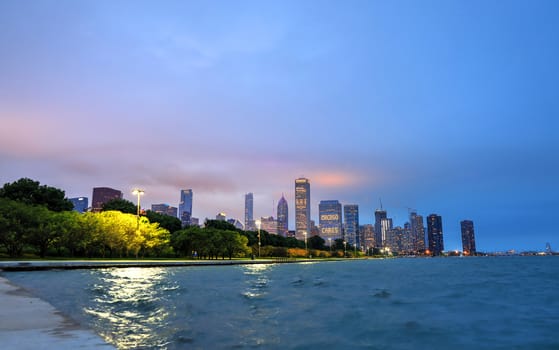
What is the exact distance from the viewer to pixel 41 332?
9039mm

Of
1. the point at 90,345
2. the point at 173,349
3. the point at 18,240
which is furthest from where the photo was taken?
the point at 18,240

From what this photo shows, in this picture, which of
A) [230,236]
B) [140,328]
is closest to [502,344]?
[140,328]

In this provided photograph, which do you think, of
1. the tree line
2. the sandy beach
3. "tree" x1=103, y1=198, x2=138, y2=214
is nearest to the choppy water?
the sandy beach

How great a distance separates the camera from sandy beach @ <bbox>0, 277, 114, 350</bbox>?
25.6ft

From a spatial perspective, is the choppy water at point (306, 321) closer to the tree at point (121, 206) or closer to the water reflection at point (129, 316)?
the water reflection at point (129, 316)

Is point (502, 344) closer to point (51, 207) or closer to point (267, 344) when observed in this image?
point (267, 344)

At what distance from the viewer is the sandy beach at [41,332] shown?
7793 millimetres

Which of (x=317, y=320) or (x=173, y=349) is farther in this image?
(x=317, y=320)

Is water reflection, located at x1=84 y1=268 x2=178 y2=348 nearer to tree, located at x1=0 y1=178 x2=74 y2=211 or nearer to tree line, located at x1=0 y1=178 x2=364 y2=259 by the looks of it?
tree line, located at x1=0 y1=178 x2=364 y2=259

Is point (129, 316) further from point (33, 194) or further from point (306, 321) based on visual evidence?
point (33, 194)

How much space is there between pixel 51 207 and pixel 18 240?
3934cm

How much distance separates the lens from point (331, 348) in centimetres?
1124

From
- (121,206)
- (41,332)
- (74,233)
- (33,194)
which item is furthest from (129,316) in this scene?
(121,206)

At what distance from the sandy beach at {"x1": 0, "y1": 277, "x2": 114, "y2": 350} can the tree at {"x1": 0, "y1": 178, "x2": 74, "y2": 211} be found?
96.7m
